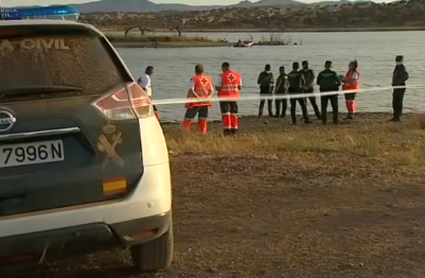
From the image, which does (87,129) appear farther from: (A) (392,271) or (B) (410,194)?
(B) (410,194)

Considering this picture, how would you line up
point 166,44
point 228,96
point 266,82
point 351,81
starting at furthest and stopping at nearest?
point 166,44 → point 266,82 → point 351,81 → point 228,96

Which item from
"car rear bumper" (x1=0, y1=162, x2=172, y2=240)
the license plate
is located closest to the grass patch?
"car rear bumper" (x1=0, y1=162, x2=172, y2=240)

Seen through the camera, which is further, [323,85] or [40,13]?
[323,85]

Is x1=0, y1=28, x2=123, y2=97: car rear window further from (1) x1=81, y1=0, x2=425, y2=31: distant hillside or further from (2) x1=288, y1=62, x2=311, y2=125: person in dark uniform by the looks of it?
(1) x1=81, y1=0, x2=425, y2=31: distant hillside

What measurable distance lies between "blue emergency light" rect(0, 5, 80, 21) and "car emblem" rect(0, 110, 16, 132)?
1.99 meters

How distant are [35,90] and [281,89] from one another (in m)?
17.5

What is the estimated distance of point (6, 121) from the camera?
3715 millimetres

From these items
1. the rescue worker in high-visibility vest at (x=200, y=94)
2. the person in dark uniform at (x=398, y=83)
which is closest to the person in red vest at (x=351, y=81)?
the person in dark uniform at (x=398, y=83)

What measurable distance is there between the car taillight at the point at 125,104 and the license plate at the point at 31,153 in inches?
12.0

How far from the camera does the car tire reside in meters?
4.58

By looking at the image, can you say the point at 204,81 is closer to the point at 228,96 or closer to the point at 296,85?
the point at 228,96

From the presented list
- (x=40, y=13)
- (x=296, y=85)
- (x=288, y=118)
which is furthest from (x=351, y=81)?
(x=40, y=13)

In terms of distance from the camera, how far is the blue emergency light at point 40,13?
5.80 metres

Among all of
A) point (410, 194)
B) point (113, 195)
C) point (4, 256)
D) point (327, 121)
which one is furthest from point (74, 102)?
point (327, 121)
